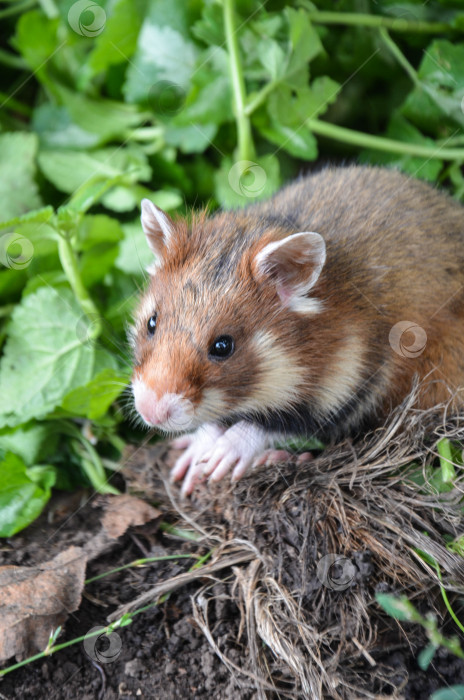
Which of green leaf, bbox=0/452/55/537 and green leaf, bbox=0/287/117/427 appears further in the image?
green leaf, bbox=0/287/117/427

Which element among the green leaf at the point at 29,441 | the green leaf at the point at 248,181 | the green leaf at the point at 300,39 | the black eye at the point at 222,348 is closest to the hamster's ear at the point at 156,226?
the black eye at the point at 222,348

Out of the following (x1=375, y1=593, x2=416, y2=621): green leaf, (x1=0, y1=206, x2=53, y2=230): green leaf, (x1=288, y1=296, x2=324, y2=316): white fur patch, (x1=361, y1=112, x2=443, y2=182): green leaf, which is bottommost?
(x1=375, y1=593, x2=416, y2=621): green leaf

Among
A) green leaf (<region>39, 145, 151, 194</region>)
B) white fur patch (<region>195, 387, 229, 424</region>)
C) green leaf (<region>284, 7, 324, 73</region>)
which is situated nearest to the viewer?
white fur patch (<region>195, 387, 229, 424</region>)

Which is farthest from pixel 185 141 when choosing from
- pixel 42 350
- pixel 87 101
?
pixel 42 350

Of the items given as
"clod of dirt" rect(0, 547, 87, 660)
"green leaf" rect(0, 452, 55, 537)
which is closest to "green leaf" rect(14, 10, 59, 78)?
"green leaf" rect(0, 452, 55, 537)

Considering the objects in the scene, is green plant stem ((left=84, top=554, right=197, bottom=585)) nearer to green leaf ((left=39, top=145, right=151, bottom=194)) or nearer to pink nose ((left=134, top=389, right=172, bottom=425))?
pink nose ((left=134, top=389, right=172, bottom=425))

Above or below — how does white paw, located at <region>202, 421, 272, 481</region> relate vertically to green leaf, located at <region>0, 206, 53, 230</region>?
below

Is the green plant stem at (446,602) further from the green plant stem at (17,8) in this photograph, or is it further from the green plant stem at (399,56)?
the green plant stem at (17,8)
